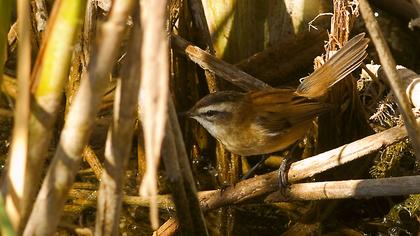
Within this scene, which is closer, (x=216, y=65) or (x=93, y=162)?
(x=216, y=65)

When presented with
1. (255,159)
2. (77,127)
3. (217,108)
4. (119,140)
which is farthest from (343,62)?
(77,127)

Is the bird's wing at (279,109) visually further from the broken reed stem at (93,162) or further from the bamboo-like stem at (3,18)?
the bamboo-like stem at (3,18)

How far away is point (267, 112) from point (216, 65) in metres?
0.49

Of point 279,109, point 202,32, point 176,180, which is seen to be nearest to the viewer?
point 176,180

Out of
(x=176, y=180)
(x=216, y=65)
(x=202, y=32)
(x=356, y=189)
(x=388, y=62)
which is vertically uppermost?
(x=202, y=32)

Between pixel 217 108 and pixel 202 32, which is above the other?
pixel 202 32

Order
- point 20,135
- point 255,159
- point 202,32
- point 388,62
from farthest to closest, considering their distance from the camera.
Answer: point 255,159 < point 202,32 < point 388,62 < point 20,135

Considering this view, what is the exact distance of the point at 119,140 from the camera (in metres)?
2.16

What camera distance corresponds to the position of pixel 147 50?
1.59 metres

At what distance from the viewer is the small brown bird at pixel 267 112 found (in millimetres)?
4336

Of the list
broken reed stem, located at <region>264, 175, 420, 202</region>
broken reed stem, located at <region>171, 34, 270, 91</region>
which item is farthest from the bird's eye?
broken reed stem, located at <region>264, 175, 420, 202</region>

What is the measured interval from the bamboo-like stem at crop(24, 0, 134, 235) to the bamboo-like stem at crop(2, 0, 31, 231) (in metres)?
0.07

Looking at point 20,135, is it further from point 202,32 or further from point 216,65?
point 202,32

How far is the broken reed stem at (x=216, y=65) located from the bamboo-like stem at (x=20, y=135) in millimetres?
2705
